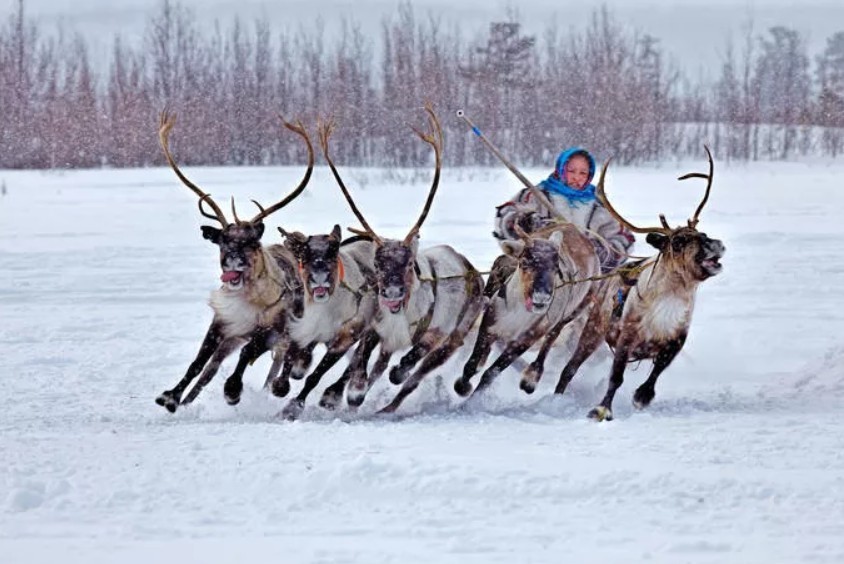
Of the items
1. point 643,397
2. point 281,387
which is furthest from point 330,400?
point 643,397

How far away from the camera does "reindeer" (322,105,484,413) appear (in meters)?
7.53

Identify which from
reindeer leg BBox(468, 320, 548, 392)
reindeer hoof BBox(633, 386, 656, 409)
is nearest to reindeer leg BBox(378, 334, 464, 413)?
reindeer leg BBox(468, 320, 548, 392)

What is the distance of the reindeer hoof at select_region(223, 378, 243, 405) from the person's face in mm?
2976

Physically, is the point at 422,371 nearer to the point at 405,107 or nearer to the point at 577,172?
the point at 577,172

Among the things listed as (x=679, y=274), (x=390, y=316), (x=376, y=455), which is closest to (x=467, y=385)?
(x=390, y=316)

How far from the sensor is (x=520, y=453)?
6125mm

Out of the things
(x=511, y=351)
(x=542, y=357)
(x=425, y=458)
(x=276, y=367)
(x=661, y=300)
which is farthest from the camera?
(x=276, y=367)

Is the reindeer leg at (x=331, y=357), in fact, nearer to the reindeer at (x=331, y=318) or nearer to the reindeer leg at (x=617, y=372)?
the reindeer at (x=331, y=318)

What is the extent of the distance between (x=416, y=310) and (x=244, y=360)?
43.0 inches

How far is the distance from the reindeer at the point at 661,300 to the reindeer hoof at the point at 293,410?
173 centimetres

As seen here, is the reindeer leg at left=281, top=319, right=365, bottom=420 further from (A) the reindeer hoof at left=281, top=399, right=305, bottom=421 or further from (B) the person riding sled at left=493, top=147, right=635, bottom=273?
(B) the person riding sled at left=493, top=147, right=635, bottom=273

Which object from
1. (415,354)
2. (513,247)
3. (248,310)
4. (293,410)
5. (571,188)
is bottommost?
(293,410)

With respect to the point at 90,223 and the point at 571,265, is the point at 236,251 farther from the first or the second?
the point at 90,223

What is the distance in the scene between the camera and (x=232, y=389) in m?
7.75
